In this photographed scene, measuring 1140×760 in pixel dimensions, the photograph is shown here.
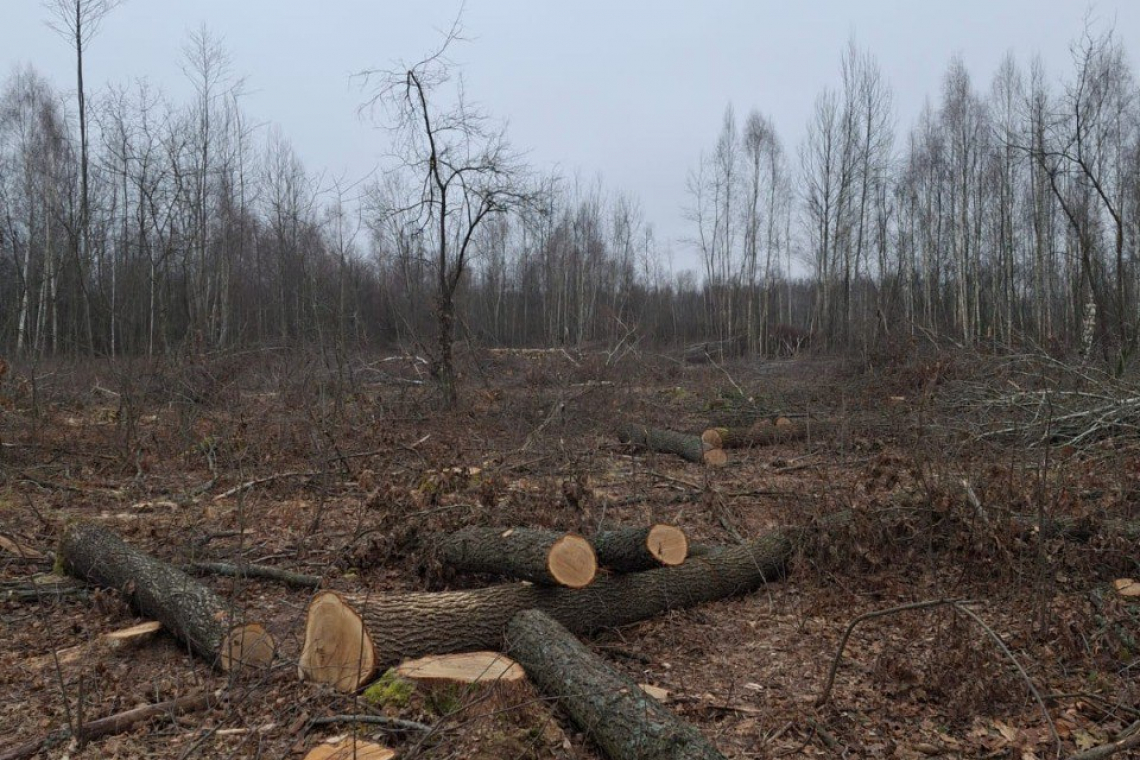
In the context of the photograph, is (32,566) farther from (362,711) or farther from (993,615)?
(993,615)

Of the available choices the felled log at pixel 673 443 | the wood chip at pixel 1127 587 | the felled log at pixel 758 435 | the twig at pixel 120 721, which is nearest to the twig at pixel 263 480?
the twig at pixel 120 721

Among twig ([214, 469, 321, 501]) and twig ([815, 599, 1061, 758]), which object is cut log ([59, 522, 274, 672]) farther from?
twig ([815, 599, 1061, 758])

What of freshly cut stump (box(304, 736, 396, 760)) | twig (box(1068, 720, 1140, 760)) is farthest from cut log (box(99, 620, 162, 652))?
twig (box(1068, 720, 1140, 760))

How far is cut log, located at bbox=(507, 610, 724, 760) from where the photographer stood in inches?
111

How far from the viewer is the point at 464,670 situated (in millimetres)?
3393

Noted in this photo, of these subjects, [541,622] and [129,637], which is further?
[129,637]

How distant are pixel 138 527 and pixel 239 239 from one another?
69.4 feet

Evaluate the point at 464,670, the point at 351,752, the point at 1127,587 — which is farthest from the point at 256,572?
the point at 1127,587

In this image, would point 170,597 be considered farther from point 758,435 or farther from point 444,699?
point 758,435

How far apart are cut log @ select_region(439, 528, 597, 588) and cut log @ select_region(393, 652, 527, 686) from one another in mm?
618

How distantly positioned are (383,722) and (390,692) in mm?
237

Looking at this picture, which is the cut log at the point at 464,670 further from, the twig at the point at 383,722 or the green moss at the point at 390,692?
the twig at the point at 383,722

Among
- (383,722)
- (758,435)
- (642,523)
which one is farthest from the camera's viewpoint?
(758,435)

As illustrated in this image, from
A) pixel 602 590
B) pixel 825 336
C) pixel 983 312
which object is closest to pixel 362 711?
pixel 602 590
